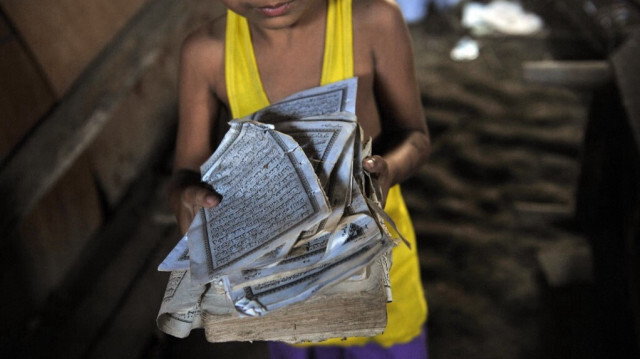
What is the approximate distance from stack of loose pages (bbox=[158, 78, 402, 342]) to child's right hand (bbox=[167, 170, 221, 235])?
2cm

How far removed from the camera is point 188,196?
1.17m

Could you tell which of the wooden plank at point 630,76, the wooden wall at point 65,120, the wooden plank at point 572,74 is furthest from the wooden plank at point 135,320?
the wooden plank at point 572,74

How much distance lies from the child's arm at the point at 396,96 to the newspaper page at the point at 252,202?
292mm

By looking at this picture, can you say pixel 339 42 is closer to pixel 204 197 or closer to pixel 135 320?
pixel 204 197

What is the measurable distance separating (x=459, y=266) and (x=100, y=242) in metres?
1.69

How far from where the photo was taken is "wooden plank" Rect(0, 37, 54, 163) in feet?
7.11

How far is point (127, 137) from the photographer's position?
3.09 meters

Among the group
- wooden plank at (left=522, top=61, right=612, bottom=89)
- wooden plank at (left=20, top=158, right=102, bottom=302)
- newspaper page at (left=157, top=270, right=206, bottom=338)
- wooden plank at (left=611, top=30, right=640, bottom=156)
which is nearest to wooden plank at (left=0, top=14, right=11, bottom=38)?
wooden plank at (left=20, top=158, right=102, bottom=302)

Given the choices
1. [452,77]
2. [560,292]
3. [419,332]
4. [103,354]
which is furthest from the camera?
[452,77]

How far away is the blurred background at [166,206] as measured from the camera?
2.25 metres

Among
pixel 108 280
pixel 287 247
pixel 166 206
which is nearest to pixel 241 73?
pixel 287 247

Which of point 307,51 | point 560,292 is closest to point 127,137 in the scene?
point 307,51

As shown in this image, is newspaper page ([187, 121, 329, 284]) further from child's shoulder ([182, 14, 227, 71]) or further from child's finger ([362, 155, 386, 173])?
child's shoulder ([182, 14, 227, 71])

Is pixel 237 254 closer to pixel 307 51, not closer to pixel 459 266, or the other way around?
pixel 307 51
